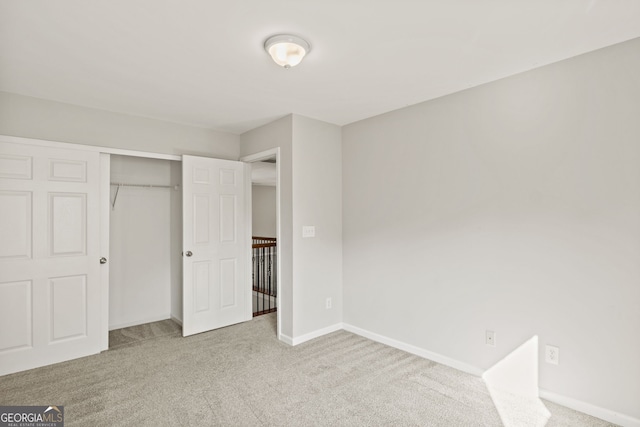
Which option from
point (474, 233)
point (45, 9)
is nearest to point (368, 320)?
point (474, 233)

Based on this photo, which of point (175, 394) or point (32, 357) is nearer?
point (175, 394)

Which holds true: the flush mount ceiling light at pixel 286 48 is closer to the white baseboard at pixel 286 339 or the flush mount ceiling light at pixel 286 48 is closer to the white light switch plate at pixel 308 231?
the white light switch plate at pixel 308 231

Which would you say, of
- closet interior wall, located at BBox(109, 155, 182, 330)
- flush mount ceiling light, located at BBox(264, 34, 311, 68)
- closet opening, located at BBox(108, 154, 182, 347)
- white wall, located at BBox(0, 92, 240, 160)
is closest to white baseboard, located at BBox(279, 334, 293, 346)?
closet opening, located at BBox(108, 154, 182, 347)

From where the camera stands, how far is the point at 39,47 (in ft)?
7.02

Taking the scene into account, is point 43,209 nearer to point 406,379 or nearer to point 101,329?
point 101,329

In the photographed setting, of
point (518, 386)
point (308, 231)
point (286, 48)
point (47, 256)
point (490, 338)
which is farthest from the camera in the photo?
point (308, 231)

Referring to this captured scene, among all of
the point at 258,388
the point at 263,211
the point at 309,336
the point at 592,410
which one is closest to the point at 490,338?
the point at 592,410

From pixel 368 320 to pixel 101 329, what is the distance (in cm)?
276

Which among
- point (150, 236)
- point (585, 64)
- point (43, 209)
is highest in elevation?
point (585, 64)

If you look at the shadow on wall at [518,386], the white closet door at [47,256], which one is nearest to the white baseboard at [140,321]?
the white closet door at [47,256]

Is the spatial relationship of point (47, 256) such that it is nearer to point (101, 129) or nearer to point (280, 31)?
point (101, 129)

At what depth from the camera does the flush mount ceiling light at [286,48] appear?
80.3 inches

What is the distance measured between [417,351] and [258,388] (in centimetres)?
156

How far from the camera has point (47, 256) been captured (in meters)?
3.01
